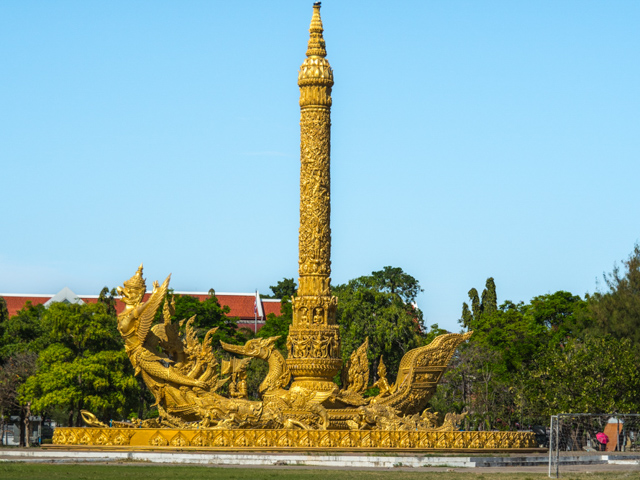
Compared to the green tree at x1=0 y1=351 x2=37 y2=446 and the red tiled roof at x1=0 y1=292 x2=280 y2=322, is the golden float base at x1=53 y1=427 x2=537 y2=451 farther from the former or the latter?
the red tiled roof at x1=0 y1=292 x2=280 y2=322

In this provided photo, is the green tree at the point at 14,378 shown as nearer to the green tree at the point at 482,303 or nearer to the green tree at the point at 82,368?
the green tree at the point at 82,368

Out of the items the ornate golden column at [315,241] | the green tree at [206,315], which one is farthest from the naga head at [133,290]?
the green tree at [206,315]

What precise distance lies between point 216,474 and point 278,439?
6.57m

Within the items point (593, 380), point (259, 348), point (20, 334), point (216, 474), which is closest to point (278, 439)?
point (259, 348)

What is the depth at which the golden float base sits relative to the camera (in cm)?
2669

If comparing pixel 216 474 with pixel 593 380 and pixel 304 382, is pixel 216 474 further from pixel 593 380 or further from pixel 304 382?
pixel 593 380

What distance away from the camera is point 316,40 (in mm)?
31219

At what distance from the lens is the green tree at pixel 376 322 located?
44.7 m

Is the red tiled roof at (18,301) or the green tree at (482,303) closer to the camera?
the green tree at (482,303)

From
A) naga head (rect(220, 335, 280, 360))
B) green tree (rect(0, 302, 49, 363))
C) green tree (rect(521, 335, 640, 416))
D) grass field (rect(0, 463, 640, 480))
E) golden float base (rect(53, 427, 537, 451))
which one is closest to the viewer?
grass field (rect(0, 463, 640, 480))

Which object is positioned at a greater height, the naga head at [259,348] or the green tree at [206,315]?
the green tree at [206,315]

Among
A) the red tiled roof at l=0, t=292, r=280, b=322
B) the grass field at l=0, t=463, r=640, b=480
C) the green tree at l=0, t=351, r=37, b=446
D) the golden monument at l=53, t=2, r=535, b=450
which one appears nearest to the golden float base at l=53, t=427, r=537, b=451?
the golden monument at l=53, t=2, r=535, b=450

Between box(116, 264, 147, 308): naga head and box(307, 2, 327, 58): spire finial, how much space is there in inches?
298

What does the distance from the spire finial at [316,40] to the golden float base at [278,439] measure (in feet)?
33.5
